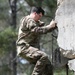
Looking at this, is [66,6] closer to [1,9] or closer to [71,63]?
[71,63]

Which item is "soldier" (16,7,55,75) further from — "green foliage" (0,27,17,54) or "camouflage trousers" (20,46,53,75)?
"green foliage" (0,27,17,54)

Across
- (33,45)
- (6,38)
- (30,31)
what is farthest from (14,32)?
(30,31)

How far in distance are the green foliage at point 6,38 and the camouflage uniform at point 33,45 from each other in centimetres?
567

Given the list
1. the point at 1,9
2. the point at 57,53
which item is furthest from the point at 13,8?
the point at 57,53

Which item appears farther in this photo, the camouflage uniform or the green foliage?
the green foliage

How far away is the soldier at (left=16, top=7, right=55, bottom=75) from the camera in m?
4.70

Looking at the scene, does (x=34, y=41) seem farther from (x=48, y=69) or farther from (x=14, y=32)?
(x=14, y=32)

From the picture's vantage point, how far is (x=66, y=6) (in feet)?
15.5

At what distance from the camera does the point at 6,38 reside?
1080 cm

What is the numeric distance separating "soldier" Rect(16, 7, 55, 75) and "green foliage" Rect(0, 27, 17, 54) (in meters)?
5.67

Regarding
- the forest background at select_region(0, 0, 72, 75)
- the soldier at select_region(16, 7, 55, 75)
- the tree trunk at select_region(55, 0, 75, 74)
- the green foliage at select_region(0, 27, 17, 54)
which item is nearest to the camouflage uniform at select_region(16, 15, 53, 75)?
the soldier at select_region(16, 7, 55, 75)

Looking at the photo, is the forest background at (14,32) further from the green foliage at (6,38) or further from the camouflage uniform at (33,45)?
the camouflage uniform at (33,45)

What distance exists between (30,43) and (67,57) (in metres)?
0.57

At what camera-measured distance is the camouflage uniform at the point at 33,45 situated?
4.70 meters
